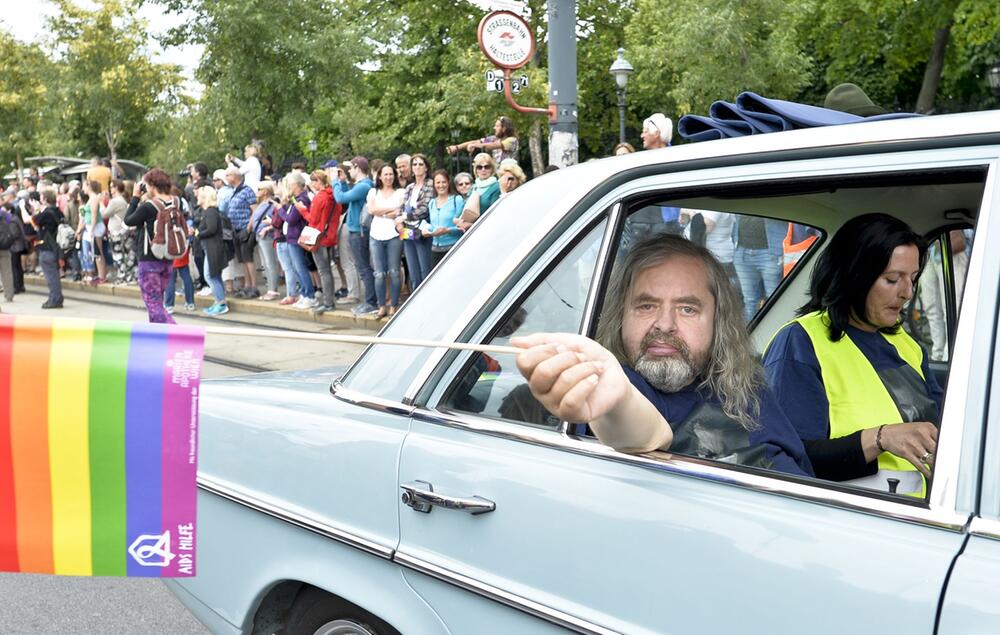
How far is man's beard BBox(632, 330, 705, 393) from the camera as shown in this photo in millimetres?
2098

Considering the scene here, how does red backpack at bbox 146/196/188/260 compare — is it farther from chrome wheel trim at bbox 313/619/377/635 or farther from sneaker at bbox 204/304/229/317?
chrome wheel trim at bbox 313/619/377/635

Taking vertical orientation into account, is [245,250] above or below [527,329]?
above

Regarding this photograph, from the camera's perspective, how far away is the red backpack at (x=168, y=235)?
959cm

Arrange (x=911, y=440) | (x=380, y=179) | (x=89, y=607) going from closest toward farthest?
1. (x=911, y=440)
2. (x=89, y=607)
3. (x=380, y=179)

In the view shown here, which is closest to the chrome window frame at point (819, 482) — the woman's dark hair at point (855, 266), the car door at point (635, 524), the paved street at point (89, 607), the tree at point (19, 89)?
the car door at point (635, 524)

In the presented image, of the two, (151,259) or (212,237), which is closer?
(151,259)

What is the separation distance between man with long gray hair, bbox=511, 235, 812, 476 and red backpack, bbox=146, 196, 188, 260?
8.26 metres

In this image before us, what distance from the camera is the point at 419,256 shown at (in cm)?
1031

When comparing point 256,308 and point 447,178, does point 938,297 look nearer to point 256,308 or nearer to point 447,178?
point 447,178

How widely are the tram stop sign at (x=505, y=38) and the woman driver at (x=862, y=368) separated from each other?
23.2ft

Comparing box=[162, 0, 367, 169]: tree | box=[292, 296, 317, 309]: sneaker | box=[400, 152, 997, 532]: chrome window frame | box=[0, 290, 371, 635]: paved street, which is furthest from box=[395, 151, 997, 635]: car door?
box=[162, 0, 367, 169]: tree

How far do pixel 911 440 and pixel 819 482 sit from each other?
102 cm

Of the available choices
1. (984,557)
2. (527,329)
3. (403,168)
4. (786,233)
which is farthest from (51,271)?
(984,557)

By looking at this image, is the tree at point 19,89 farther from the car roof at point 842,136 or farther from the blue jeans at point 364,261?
the car roof at point 842,136
